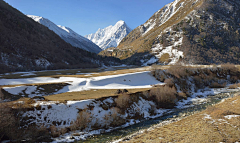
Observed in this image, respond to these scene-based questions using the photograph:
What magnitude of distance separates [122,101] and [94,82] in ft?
67.8

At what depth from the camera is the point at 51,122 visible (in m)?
23.9

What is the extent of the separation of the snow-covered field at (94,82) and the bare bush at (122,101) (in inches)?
578

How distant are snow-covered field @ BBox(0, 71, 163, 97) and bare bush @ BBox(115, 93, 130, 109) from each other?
14677 millimetres

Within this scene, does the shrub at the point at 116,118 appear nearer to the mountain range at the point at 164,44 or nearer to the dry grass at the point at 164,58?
the mountain range at the point at 164,44

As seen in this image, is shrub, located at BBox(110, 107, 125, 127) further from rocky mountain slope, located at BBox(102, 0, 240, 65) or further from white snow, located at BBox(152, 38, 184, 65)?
white snow, located at BBox(152, 38, 184, 65)

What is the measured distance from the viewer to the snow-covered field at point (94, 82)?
4203cm

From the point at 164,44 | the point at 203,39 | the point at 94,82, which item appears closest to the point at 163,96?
the point at 94,82

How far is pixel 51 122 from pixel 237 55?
178m

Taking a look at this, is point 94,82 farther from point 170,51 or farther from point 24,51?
point 170,51

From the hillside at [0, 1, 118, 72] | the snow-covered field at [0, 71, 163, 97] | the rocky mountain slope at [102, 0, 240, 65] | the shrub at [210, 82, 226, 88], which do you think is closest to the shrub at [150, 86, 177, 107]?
the snow-covered field at [0, 71, 163, 97]

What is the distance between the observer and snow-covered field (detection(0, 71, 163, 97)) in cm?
4203

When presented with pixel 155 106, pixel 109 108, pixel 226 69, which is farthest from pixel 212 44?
pixel 109 108

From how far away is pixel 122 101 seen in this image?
32438mm

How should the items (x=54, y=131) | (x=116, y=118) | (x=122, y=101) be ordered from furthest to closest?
(x=122, y=101), (x=116, y=118), (x=54, y=131)
